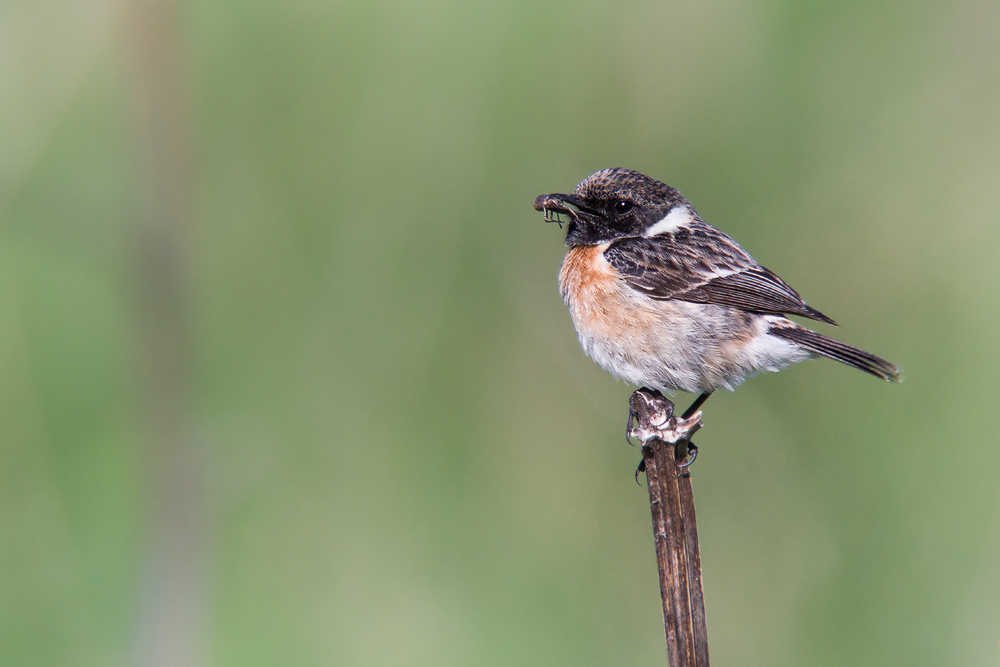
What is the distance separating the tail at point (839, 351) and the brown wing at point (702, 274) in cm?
11

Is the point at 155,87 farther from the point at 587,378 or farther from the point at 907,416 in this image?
the point at 907,416

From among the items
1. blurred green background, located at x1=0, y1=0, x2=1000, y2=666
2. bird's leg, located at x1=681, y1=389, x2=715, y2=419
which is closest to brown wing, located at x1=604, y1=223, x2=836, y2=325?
bird's leg, located at x1=681, y1=389, x2=715, y2=419

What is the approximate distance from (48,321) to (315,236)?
5.51 ft

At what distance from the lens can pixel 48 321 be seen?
5.29 metres

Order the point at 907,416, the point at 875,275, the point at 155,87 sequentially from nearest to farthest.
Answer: the point at 155,87
the point at 907,416
the point at 875,275

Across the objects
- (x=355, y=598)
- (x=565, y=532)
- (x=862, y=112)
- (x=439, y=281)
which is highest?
(x=862, y=112)

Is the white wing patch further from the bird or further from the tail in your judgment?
the tail

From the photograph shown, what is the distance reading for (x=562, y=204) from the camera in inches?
186

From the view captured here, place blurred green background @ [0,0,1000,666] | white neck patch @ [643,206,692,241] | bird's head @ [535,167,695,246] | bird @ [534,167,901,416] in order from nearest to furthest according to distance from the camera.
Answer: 1. bird @ [534,167,901,416]
2. blurred green background @ [0,0,1000,666]
3. bird's head @ [535,167,695,246]
4. white neck patch @ [643,206,692,241]

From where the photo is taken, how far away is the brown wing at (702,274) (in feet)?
14.2

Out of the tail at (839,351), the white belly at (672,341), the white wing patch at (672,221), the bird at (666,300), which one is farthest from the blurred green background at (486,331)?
the tail at (839,351)

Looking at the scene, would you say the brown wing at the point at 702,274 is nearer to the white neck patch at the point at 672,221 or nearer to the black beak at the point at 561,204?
the white neck patch at the point at 672,221

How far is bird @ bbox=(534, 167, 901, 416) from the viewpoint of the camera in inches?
170

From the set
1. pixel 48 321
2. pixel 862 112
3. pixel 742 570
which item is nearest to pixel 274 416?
pixel 48 321
